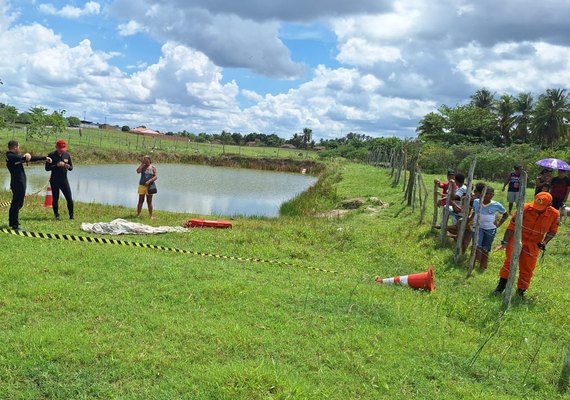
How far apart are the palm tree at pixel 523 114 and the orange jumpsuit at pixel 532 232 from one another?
51651 millimetres

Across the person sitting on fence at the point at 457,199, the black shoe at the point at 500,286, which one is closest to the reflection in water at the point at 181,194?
the person sitting on fence at the point at 457,199

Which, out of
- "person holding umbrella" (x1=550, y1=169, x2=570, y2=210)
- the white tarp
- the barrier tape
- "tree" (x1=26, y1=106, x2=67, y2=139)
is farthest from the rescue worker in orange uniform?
"tree" (x1=26, y1=106, x2=67, y2=139)

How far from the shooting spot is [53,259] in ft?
24.1

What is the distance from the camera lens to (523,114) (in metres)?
55.0

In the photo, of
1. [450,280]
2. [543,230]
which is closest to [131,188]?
[450,280]

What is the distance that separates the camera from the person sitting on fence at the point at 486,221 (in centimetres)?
857

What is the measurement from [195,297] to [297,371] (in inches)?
84.2

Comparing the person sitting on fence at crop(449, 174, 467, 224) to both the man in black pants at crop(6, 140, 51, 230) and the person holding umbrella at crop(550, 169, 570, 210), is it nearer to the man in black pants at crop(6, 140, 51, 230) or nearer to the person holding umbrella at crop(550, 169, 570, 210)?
the person holding umbrella at crop(550, 169, 570, 210)

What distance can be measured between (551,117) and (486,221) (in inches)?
1909

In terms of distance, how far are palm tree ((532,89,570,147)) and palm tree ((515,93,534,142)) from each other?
2.52 metres

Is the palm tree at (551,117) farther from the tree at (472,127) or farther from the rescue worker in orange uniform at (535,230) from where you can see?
the rescue worker in orange uniform at (535,230)

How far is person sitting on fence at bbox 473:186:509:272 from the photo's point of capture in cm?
857

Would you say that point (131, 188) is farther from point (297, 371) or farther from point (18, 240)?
point (297, 371)

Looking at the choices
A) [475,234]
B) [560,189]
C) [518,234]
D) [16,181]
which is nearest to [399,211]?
[560,189]
